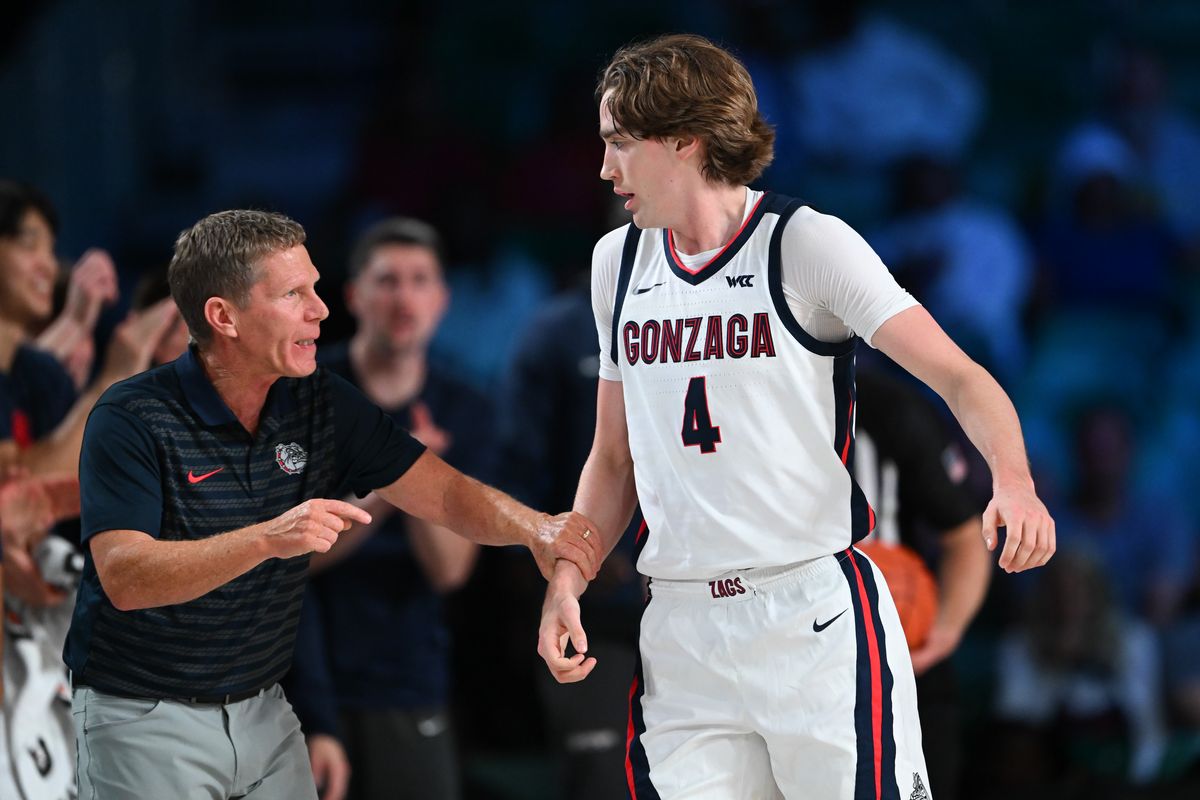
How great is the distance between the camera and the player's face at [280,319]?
3.74 m

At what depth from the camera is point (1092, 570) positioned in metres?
7.66

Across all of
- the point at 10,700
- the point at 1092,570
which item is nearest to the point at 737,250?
the point at 10,700

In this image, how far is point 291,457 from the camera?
150 inches

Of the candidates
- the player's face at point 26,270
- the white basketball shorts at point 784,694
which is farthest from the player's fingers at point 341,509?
the player's face at point 26,270

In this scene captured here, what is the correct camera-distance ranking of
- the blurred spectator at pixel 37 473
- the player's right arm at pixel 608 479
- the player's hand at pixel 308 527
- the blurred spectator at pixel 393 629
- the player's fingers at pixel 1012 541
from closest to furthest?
the player's fingers at pixel 1012 541 < the player's hand at pixel 308 527 < the player's right arm at pixel 608 479 < the blurred spectator at pixel 37 473 < the blurred spectator at pixel 393 629

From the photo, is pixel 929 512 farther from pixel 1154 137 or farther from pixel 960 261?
pixel 1154 137

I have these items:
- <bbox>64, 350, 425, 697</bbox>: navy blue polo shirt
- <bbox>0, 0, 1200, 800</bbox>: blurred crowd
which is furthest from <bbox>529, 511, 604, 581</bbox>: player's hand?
<bbox>0, 0, 1200, 800</bbox>: blurred crowd

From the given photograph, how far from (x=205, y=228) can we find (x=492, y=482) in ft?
8.24

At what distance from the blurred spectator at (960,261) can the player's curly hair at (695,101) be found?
16.3 feet

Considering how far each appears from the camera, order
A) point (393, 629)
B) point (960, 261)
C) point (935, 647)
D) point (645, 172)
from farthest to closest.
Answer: point (960, 261), point (393, 629), point (935, 647), point (645, 172)

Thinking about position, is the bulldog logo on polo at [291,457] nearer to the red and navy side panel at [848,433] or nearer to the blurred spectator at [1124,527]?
the red and navy side panel at [848,433]

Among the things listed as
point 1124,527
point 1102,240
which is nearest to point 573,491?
point 1124,527

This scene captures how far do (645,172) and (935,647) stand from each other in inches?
85.0

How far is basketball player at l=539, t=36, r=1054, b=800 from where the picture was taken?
11.5ft
